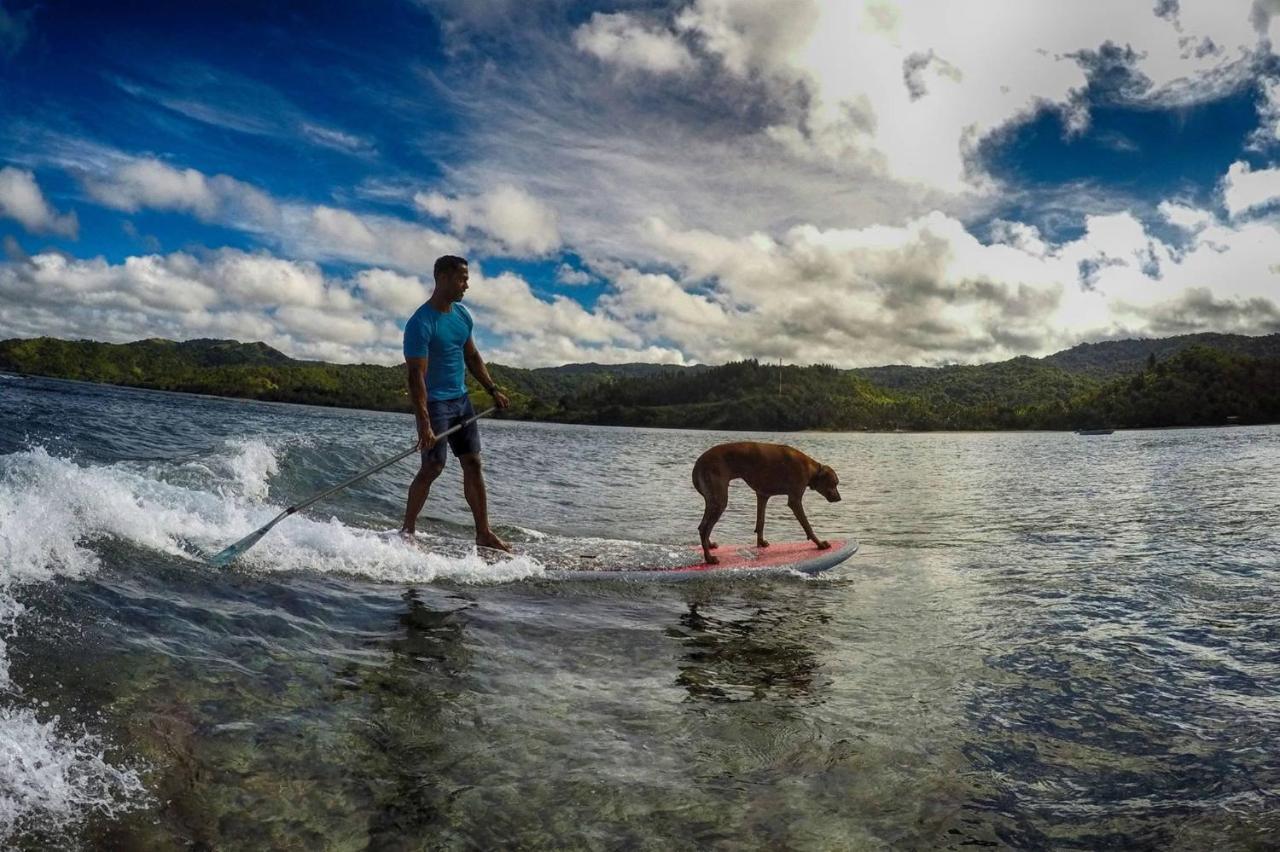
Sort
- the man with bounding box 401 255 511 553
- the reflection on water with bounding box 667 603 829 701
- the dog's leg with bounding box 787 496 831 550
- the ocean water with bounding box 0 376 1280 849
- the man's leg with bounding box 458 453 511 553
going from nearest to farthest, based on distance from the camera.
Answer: the ocean water with bounding box 0 376 1280 849, the reflection on water with bounding box 667 603 829 701, the man with bounding box 401 255 511 553, the man's leg with bounding box 458 453 511 553, the dog's leg with bounding box 787 496 831 550

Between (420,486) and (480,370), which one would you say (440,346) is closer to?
(480,370)

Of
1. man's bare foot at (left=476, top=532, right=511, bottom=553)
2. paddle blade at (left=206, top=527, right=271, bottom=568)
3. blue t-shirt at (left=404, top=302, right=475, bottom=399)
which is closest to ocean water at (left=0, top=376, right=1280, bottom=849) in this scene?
paddle blade at (left=206, top=527, right=271, bottom=568)

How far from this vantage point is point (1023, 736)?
14.6 ft

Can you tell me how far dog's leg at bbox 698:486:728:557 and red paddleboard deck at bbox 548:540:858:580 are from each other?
14 centimetres

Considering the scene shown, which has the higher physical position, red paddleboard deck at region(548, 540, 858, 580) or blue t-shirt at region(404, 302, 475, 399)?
blue t-shirt at region(404, 302, 475, 399)

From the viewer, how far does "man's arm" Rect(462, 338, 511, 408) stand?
32.6 feet

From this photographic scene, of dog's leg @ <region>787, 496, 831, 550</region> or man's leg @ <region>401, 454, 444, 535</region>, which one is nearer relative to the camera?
man's leg @ <region>401, 454, 444, 535</region>

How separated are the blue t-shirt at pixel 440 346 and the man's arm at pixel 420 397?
0.39 ft

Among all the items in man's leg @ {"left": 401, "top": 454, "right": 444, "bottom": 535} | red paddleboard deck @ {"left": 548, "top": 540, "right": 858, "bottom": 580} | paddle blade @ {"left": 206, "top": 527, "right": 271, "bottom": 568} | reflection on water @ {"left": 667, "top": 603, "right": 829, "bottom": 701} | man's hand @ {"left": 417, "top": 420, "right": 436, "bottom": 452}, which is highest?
man's hand @ {"left": 417, "top": 420, "right": 436, "bottom": 452}

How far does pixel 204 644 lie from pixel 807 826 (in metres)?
4.12

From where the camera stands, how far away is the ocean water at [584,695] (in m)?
3.33

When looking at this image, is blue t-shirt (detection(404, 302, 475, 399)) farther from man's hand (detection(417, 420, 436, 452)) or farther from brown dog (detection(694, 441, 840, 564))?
brown dog (detection(694, 441, 840, 564))

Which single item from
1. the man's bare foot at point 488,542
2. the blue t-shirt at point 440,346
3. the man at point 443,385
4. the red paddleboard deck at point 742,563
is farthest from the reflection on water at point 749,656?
the blue t-shirt at point 440,346

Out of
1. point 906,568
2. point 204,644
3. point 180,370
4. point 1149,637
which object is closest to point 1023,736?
point 1149,637
